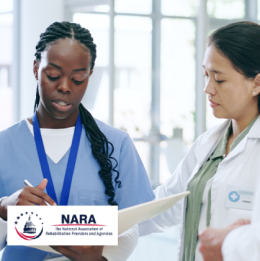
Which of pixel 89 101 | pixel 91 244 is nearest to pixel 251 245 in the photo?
pixel 91 244

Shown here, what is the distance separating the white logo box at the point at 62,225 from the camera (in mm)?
870

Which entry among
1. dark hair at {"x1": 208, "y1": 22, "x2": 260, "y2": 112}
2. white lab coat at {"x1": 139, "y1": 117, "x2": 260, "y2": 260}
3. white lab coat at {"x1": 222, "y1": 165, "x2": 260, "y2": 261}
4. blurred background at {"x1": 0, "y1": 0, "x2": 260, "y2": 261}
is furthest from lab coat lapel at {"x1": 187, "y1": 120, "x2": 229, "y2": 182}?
blurred background at {"x1": 0, "y1": 0, "x2": 260, "y2": 261}

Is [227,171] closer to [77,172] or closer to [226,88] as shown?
[226,88]

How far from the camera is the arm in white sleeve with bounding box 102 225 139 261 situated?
102 centimetres

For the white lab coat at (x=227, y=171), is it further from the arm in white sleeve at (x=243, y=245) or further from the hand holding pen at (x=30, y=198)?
the hand holding pen at (x=30, y=198)

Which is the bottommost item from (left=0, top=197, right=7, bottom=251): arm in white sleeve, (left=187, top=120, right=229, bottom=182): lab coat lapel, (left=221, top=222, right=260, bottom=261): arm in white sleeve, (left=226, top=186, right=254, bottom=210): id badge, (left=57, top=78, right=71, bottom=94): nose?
(left=0, top=197, right=7, bottom=251): arm in white sleeve

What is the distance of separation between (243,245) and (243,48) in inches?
24.9

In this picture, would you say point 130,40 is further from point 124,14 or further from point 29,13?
point 29,13

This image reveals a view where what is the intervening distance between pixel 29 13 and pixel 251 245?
399 cm

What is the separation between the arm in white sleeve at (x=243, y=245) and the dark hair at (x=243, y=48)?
53 centimetres

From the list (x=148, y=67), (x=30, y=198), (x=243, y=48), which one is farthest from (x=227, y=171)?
(x=148, y=67)

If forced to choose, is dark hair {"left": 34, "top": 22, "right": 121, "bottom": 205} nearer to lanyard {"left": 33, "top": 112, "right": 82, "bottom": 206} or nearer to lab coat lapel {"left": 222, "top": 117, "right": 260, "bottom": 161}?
lanyard {"left": 33, "top": 112, "right": 82, "bottom": 206}

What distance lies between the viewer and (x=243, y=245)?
32.1 inches

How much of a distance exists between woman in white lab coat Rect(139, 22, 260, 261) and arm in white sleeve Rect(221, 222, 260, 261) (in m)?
0.22
